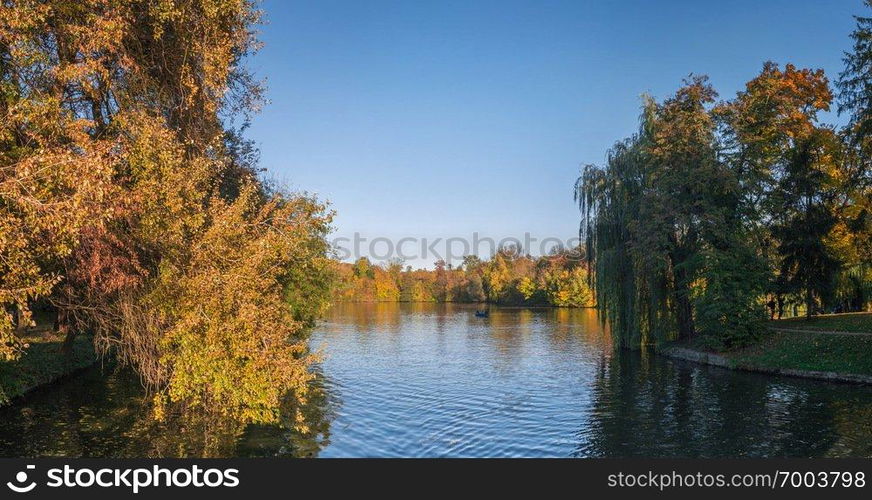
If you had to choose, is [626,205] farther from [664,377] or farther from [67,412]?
[67,412]

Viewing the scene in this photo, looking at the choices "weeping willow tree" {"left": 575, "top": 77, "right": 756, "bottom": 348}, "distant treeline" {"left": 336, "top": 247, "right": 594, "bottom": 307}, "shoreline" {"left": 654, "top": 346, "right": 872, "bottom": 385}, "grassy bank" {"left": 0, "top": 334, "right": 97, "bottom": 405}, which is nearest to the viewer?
"grassy bank" {"left": 0, "top": 334, "right": 97, "bottom": 405}

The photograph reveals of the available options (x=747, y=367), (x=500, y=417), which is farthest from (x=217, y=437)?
(x=747, y=367)

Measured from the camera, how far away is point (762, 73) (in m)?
40.2

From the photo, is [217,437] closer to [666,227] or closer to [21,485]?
[21,485]

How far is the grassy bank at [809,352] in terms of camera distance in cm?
2609

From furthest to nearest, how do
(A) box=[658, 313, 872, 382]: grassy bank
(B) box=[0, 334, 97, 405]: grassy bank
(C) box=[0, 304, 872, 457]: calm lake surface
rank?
(A) box=[658, 313, 872, 382]: grassy bank
(B) box=[0, 334, 97, 405]: grassy bank
(C) box=[0, 304, 872, 457]: calm lake surface

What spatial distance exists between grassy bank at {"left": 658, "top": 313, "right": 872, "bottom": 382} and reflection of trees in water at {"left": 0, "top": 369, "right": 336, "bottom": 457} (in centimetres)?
2127

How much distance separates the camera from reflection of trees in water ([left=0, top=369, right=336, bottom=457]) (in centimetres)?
1524

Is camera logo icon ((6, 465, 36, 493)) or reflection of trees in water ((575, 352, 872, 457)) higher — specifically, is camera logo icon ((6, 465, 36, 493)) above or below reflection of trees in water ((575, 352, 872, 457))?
above

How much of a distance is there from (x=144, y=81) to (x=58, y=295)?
6742 mm

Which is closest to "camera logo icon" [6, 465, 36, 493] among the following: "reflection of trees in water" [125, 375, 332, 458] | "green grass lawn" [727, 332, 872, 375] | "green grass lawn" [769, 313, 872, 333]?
"reflection of trees in water" [125, 375, 332, 458]

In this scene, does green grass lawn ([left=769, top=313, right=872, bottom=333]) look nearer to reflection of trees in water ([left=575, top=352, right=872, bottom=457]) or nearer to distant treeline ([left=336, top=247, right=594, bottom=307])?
reflection of trees in water ([left=575, top=352, right=872, bottom=457])

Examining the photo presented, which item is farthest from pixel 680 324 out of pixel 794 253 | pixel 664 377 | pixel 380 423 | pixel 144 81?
pixel 144 81

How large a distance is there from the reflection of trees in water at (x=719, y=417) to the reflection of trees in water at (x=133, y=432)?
842 cm
